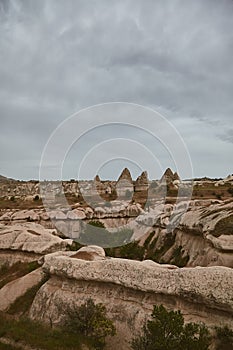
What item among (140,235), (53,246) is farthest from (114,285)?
(140,235)

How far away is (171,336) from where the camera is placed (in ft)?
33.6

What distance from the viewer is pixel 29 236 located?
23.4 metres

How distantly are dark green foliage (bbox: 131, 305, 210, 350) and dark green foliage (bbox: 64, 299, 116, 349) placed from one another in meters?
1.41

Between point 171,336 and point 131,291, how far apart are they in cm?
307

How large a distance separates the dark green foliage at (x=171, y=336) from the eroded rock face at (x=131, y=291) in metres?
1.09

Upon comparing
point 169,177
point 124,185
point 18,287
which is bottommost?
point 18,287

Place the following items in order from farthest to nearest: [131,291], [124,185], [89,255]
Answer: [124,185]
[89,255]
[131,291]

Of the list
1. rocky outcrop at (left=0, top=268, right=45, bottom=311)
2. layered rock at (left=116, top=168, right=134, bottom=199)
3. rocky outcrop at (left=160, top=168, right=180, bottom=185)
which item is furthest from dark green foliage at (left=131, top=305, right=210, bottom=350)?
rocky outcrop at (left=160, top=168, right=180, bottom=185)

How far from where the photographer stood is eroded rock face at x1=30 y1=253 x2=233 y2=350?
37.4ft

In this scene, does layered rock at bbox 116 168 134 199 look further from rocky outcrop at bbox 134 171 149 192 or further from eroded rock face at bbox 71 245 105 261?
eroded rock face at bbox 71 245 105 261

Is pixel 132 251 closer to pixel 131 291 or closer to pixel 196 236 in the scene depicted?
pixel 196 236

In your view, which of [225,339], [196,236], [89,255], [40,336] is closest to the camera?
[225,339]

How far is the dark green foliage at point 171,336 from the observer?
1002 cm

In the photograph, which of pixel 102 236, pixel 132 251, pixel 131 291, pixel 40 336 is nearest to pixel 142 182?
pixel 102 236
